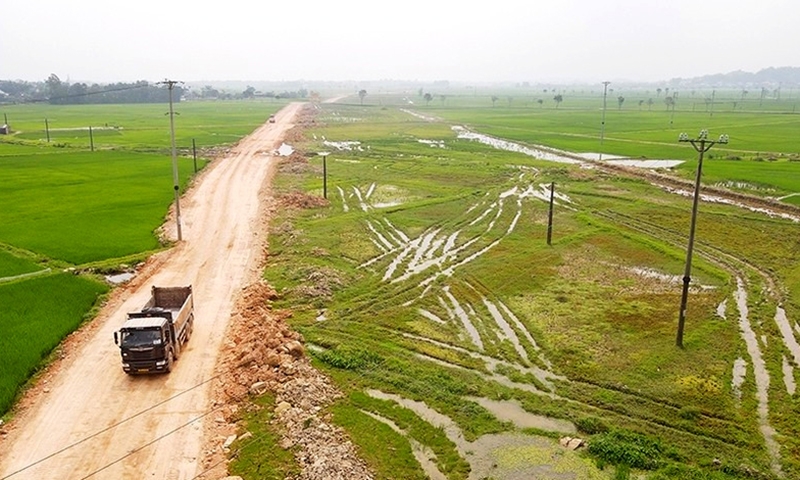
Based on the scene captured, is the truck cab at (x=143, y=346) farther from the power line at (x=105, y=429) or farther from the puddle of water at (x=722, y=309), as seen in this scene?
the puddle of water at (x=722, y=309)

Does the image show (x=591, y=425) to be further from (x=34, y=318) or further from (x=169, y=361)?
(x=34, y=318)

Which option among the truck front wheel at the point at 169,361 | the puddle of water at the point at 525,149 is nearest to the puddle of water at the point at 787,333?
the truck front wheel at the point at 169,361

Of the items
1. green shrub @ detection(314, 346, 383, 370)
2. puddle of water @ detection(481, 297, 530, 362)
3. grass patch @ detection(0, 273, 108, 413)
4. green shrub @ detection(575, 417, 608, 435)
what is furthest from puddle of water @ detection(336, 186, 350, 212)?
green shrub @ detection(575, 417, 608, 435)

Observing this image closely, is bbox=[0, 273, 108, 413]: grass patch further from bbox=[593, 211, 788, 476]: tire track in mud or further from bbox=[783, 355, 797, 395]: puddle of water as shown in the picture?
bbox=[783, 355, 797, 395]: puddle of water

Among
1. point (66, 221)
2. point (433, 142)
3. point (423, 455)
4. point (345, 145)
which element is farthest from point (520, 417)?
point (433, 142)

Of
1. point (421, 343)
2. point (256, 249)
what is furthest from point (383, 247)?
point (421, 343)
